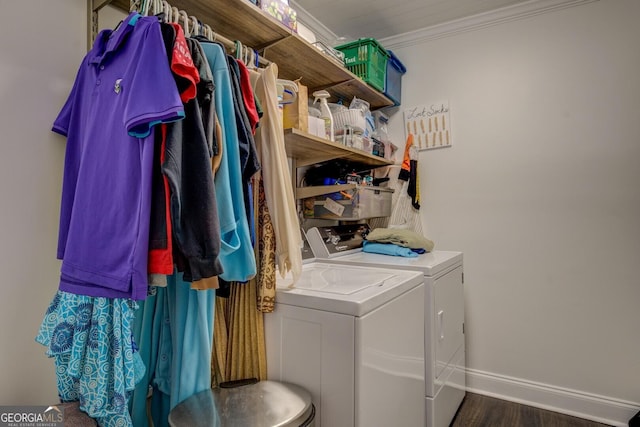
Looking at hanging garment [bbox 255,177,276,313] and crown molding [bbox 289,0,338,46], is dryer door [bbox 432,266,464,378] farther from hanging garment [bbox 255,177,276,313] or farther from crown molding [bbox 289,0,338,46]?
crown molding [bbox 289,0,338,46]

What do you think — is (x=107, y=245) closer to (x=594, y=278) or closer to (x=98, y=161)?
(x=98, y=161)

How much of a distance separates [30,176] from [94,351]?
0.57 metres

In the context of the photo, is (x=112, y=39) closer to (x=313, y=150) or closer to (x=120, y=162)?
(x=120, y=162)

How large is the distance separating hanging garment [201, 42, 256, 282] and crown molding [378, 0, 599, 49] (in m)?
2.01

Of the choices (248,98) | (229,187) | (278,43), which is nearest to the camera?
(229,187)

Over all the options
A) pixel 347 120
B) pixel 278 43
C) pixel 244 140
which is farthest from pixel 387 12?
pixel 244 140

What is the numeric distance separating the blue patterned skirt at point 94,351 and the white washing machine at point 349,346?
19.8 inches

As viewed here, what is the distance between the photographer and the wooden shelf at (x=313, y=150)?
67.0 inches

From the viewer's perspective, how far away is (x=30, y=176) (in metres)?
1.11

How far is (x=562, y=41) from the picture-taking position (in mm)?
2238

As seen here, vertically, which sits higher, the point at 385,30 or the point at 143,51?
the point at 385,30

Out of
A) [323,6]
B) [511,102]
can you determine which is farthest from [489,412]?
[323,6]

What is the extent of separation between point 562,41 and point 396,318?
2065 millimetres

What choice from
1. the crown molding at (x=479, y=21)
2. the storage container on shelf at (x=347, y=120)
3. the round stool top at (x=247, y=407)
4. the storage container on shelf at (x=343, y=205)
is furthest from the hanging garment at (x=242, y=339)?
the crown molding at (x=479, y=21)
